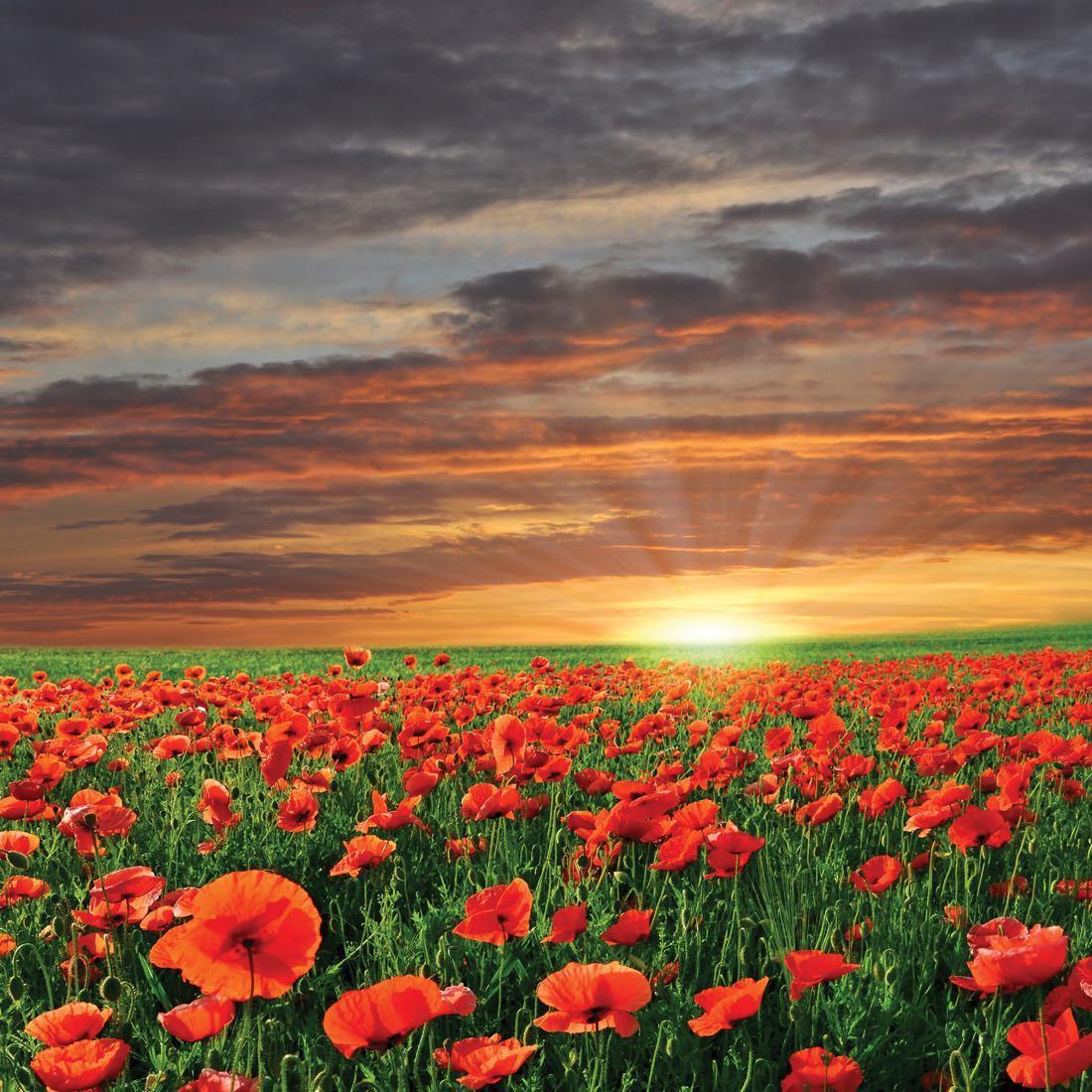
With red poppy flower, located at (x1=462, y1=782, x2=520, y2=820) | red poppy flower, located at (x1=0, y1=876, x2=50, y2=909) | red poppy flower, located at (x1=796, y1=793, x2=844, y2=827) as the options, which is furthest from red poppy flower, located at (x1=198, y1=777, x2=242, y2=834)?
red poppy flower, located at (x1=796, y1=793, x2=844, y2=827)

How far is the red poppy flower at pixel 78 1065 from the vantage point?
6.89 feet

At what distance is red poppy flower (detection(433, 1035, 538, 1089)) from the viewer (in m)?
2.12

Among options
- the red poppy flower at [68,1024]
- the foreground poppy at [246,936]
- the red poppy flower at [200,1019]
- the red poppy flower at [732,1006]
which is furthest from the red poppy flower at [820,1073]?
the red poppy flower at [68,1024]

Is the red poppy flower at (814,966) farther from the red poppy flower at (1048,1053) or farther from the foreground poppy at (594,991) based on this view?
the foreground poppy at (594,991)

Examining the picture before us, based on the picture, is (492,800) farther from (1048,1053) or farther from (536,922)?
(1048,1053)

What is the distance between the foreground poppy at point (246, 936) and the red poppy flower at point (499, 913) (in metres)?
0.64

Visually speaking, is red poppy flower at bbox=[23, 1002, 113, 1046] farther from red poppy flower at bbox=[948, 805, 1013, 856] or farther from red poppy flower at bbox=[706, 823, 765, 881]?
red poppy flower at bbox=[948, 805, 1013, 856]

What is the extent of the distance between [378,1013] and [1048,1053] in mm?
1281

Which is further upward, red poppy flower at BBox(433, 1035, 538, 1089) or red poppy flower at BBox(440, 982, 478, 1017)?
red poppy flower at BBox(440, 982, 478, 1017)

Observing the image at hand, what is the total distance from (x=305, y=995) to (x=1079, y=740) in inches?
153

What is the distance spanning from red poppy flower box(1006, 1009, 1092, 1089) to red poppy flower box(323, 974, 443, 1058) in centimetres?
117

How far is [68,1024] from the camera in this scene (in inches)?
92.0

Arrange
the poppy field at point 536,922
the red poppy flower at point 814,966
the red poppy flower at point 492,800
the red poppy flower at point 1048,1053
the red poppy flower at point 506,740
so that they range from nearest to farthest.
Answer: the red poppy flower at point 1048,1053 → the poppy field at point 536,922 → the red poppy flower at point 814,966 → the red poppy flower at point 492,800 → the red poppy flower at point 506,740

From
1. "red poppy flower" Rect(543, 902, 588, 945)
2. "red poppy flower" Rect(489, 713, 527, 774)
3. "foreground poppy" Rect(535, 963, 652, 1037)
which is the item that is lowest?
"red poppy flower" Rect(543, 902, 588, 945)
